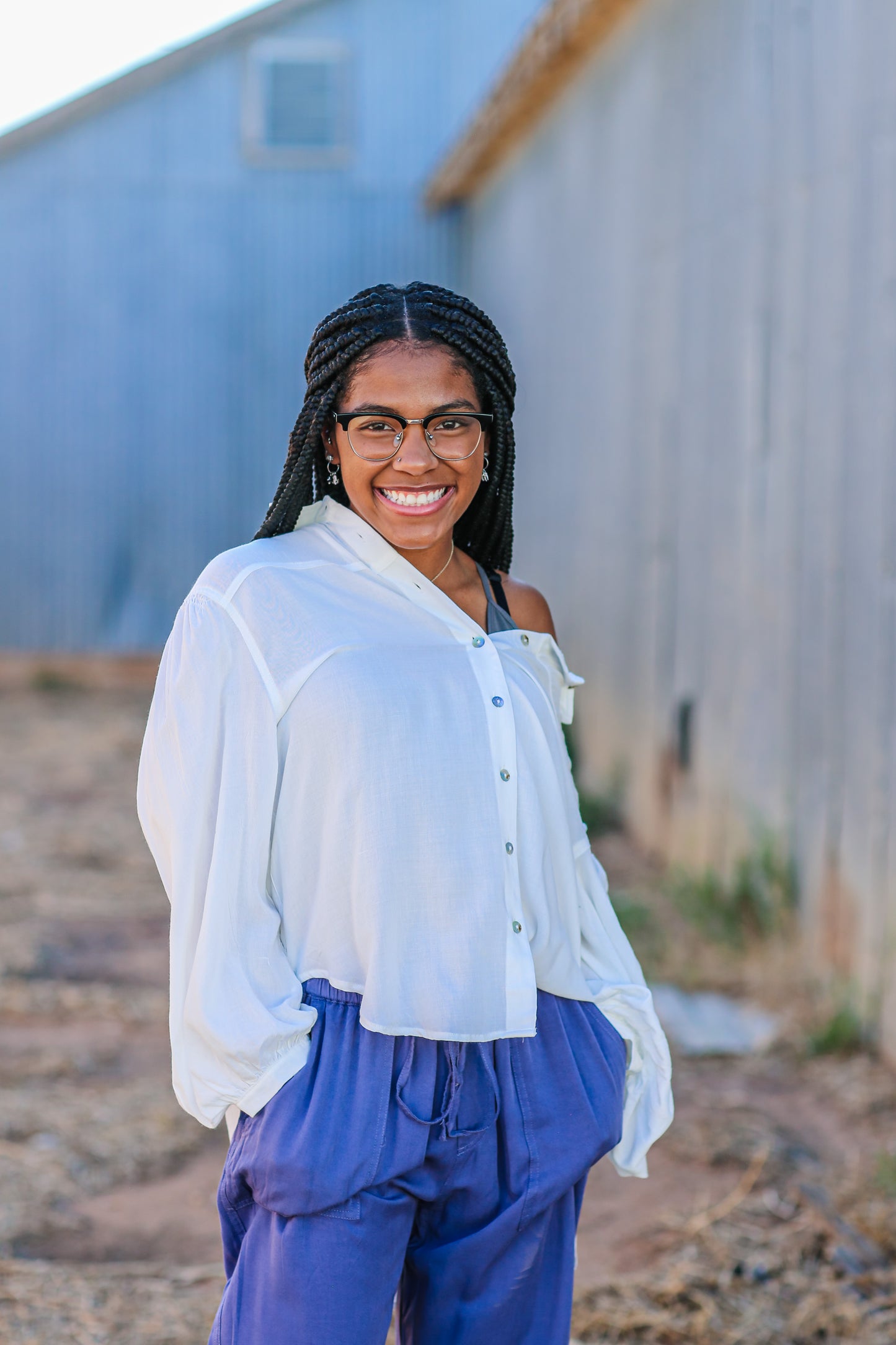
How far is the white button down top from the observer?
170 centimetres

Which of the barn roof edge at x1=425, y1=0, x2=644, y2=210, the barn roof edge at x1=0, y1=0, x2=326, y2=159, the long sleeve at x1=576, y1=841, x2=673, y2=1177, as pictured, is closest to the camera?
the long sleeve at x1=576, y1=841, x2=673, y2=1177

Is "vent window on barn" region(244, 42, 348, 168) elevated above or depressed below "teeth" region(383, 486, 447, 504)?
above

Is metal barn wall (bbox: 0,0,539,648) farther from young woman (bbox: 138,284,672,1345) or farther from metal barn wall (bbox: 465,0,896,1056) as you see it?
young woman (bbox: 138,284,672,1345)

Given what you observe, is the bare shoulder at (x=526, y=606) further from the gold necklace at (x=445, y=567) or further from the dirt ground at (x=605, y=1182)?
the dirt ground at (x=605, y=1182)

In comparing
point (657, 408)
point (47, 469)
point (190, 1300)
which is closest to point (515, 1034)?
point (190, 1300)

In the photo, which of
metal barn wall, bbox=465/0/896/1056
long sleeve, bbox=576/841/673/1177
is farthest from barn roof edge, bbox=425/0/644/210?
long sleeve, bbox=576/841/673/1177

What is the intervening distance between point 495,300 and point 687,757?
5.84 m

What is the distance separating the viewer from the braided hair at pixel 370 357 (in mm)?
1859

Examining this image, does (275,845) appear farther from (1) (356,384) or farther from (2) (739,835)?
(2) (739,835)

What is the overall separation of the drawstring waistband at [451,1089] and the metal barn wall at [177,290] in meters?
10.8

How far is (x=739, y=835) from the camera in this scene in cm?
548

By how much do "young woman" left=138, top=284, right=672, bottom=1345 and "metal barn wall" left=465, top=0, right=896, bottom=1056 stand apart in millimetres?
2554

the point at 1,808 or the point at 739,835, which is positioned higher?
the point at 739,835

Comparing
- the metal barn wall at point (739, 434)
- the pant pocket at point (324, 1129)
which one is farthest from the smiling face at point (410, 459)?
the metal barn wall at point (739, 434)
